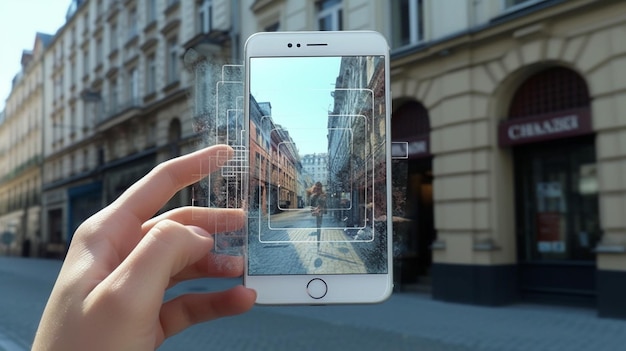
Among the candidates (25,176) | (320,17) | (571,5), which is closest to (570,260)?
(571,5)

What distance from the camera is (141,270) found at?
1232mm

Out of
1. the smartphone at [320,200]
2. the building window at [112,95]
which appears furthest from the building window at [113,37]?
the smartphone at [320,200]

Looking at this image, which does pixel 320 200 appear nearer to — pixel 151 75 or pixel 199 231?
pixel 199 231

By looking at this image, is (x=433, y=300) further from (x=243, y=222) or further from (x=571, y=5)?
(x=243, y=222)

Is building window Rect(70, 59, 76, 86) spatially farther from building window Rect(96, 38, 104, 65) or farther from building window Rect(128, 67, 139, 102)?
building window Rect(128, 67, 139, 102)

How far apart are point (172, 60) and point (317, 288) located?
2285cm

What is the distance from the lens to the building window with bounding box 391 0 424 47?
13.8 m

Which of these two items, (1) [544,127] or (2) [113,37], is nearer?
(1) [544,127]

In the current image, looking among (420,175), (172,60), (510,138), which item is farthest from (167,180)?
(172,60)

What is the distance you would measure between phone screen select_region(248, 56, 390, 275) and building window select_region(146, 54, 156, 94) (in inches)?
960

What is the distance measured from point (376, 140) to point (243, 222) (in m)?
0.41

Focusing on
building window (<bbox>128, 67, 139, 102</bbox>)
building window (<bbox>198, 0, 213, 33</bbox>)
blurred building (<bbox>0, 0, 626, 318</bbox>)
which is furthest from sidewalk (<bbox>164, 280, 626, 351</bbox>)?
building window (<bbox>128, 67, 139, 102</bbox>)

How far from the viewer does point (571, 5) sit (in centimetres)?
1052

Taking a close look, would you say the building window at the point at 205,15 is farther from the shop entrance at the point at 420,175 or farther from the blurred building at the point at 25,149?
the blurred building at the point at 25,149
